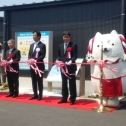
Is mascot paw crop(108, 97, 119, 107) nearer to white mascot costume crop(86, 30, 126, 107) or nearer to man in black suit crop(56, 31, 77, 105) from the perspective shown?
white mascot costume crop(86, 30, 126, 107)

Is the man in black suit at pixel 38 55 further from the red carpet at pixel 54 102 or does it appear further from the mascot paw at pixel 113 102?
the mascot paw at pixel 113 102

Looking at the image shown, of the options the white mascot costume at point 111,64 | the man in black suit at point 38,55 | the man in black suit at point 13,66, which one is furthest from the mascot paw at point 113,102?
the man in black suit at point 13,66

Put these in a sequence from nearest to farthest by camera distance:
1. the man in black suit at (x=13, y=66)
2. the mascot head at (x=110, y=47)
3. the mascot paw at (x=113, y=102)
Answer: the mascot head at (x=110, y=47) → the mascot paw at (x=113, y=102) → the man in black suit at (x=13, y=66)

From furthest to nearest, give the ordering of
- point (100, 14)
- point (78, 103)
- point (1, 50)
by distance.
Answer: point (1, 50), point (100, 14), point (78, 103)

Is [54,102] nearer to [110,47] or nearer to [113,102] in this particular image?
[113,102]

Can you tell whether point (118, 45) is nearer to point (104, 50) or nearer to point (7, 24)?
point (104, 50)

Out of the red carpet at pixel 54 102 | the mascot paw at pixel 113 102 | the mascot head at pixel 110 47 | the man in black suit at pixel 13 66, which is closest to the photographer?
the mascot head at pixel 110 47

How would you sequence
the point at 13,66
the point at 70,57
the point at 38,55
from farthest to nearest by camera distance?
the point at 13,66 < the point at 38,55 < the point at 70,57

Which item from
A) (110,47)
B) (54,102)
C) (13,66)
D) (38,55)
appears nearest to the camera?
(110,47)

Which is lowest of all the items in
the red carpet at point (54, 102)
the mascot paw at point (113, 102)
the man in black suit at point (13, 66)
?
the red carpet at point (54, 102)

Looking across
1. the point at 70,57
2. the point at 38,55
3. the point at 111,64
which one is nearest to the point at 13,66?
the point at 38,55

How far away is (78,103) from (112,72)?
56.7 inches

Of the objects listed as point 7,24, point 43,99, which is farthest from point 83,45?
point 7,24

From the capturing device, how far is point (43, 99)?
25.5 ft
